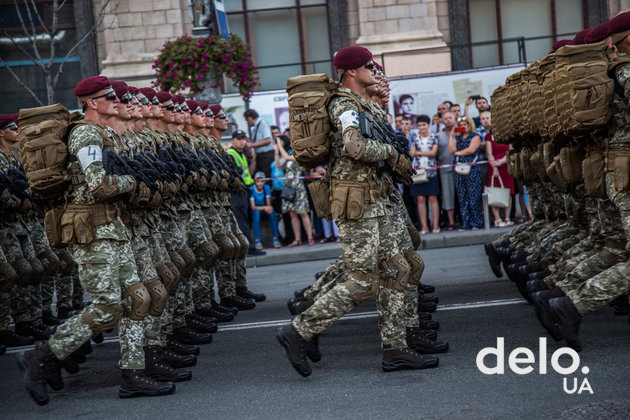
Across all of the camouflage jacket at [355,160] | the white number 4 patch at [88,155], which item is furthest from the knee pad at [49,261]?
the camouflage jacket at [355,160]

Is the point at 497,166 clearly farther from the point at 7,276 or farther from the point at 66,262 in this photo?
the point at 7,276

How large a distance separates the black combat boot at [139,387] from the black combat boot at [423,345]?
5.98 feet

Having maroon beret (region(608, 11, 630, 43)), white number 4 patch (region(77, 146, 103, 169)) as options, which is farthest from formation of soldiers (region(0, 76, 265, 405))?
maroon beret (region(608, 11, 630, 43))

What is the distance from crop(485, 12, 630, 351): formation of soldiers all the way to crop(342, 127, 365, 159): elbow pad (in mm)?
1512

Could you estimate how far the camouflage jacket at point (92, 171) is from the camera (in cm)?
607

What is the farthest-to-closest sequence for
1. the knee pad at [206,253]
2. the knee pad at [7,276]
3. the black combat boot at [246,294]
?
1. the black combat boot at [246,294]
2. the knee pad at [206,253]
3. the knee pad at [7,276]

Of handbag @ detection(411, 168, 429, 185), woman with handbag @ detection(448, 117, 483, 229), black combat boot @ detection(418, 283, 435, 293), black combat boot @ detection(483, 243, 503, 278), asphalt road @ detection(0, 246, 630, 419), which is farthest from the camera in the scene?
handbag @ detection(411, 168, 429, 185)

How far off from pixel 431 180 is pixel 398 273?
880 centimetres

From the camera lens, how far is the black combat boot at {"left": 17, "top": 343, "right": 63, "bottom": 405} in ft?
19.9

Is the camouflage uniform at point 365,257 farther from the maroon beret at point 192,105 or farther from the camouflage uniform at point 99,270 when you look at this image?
the maroon beret at point 192,105

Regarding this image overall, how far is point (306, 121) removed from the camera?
6.36 metres

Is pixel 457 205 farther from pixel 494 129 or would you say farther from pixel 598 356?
pixel 598 356

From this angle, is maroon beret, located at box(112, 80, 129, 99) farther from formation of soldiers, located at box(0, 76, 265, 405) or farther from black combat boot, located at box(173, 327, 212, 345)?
black combat boot, located at box(173, 327, 212, 345)

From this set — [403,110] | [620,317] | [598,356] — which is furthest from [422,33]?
[598,356]
